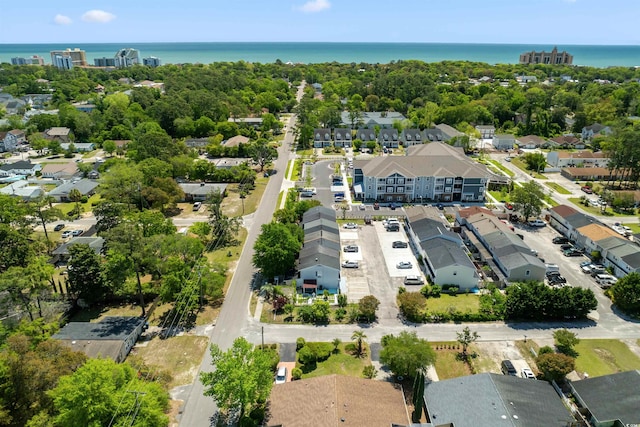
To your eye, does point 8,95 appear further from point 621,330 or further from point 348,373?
point 621,330

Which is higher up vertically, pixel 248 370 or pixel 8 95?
pixel 8 95

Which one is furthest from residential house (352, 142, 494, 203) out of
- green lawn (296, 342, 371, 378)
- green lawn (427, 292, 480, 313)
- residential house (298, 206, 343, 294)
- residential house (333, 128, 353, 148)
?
green lawn (296, 342, 371, 378)

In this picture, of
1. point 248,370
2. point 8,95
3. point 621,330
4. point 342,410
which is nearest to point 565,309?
point 621,330

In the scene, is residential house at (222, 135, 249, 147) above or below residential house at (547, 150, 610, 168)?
above

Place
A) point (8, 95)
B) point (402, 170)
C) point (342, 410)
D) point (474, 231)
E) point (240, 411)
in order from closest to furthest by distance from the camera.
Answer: point (342, 410) → point (240, 411) → point (474, 231) → point (402, 170) → point (8, 95)

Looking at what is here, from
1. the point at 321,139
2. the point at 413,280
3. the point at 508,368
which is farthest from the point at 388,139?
the point at 508,368

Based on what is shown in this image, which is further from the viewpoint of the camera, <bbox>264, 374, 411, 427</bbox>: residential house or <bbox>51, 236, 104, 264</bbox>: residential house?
<bbox>51, 236, 104, 264</bbox>: residential house

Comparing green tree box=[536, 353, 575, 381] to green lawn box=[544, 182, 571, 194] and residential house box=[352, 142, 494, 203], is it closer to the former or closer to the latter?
residential house box=[352, 142, 494, 203]

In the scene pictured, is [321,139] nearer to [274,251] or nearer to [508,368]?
[274,251]
